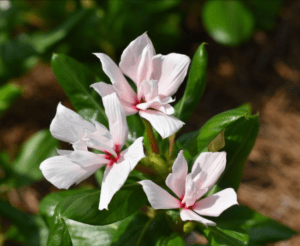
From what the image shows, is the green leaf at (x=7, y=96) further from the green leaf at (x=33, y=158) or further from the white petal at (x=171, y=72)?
the white petal at (x=171, y=72)

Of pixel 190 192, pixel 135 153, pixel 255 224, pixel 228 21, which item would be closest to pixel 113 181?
pixel 135 153

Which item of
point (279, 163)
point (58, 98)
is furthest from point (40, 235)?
point (279, 163)

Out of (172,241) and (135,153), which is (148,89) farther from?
(172,241)

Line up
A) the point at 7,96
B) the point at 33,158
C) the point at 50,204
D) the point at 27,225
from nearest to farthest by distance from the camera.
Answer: the point at 50,204, the point at 27,225, the point at 7,96, the point at 33,158

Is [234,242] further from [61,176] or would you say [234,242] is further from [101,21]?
[101,21]

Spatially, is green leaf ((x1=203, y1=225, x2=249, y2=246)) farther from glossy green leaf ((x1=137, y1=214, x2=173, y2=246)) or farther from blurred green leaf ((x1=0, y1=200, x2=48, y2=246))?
blurred green leaf ((x1=0, y1=200, x2=48, y2=246))

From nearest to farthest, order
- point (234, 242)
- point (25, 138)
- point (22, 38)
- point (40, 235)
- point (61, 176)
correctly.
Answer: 1. point (61, 176)
2. point (234, 242)
3. point (40, 235)
4. point (22, 38)
5. point (25, 138)

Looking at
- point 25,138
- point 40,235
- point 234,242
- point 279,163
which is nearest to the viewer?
point 234,242
